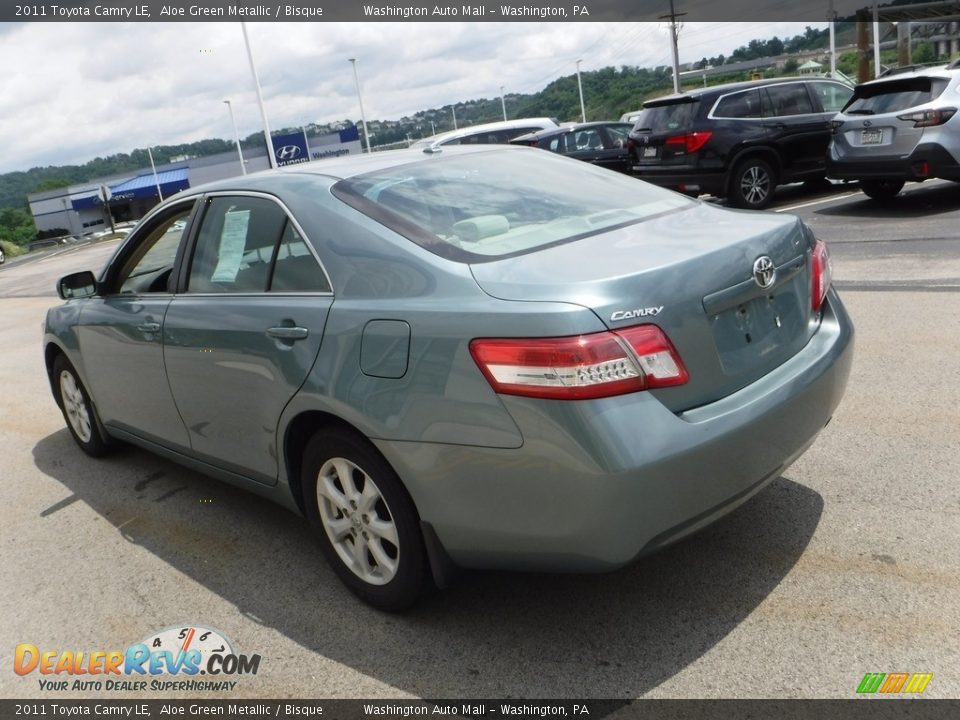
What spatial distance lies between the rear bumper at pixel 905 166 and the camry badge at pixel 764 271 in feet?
27.5

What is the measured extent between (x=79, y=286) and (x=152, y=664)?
250 centimetres

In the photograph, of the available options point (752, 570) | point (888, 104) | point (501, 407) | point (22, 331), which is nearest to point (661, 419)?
point (501, 407)

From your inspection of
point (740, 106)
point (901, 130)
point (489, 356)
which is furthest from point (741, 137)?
point (489, 356)

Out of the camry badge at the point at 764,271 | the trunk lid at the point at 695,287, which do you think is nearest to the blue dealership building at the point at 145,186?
the trunk lid at the point at 695,287

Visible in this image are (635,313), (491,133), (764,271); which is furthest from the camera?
(491,133)

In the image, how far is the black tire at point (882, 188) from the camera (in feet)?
37.7

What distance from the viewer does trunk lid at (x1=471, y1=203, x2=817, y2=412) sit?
2.54 m

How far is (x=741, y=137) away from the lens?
39.7 ft

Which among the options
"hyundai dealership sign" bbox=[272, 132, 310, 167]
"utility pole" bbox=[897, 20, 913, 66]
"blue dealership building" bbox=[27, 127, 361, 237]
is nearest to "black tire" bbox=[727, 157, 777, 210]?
"utility pole" bbox=[897, 20, 913, 66]

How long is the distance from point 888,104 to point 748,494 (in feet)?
30.8

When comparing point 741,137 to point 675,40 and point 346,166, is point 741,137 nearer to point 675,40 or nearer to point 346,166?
point 346,166

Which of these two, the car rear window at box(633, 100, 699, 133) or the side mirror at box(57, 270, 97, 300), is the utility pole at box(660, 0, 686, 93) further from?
the side mirror at box(57, 270, 97, 300)

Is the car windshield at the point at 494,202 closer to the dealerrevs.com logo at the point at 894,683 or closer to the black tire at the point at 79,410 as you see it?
the dealerrevs.com logo at the point at 894,683

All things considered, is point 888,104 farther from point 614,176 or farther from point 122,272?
point 122,272
